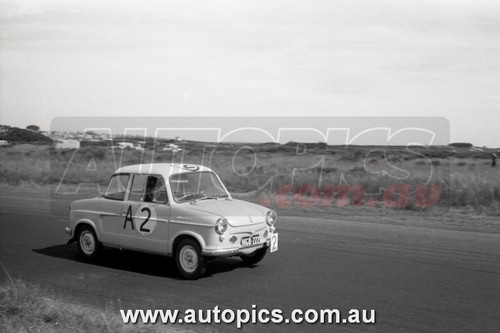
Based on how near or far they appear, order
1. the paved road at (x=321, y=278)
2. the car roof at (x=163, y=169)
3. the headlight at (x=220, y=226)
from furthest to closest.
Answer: the car roof at (x=163, y=169) → the headlight at (x=220, y=226) → the paved road at (x=321, y=278)

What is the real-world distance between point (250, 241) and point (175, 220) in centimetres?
125

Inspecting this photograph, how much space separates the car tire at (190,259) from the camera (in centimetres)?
816

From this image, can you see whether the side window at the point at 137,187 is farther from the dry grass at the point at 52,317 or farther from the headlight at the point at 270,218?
the dry grass at the point at 52,317

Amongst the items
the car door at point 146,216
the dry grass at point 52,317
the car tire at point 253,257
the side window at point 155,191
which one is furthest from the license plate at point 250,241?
the dry grass at point 52,317

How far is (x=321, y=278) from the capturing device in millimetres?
8430

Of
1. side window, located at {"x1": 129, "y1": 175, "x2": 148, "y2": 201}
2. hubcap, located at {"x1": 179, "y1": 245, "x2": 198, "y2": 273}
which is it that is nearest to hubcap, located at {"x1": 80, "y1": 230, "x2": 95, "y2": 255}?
side window, located at {"x1": 129, "y1": 175, "x2": 148, "y2": 201}

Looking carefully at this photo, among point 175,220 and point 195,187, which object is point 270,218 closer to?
point 195,187

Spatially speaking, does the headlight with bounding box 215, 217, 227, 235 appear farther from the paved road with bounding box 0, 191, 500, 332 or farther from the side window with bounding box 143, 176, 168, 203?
the side window with bounding box 143, 176, 168, 203

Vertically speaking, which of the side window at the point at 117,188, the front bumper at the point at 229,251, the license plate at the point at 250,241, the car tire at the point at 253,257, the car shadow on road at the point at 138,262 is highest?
the side window at the point at 117,188

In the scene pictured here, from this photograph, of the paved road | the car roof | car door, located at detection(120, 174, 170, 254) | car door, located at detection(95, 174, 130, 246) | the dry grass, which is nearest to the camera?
the dry grass

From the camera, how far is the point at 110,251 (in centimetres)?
1063

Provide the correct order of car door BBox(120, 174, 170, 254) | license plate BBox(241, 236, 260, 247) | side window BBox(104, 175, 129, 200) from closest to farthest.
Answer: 1. license plate BBox(241, 236, 260, 247)
2. car door BBox(120, 174, 170, 254)
3. side window BBox(104, 175, 129, 200)

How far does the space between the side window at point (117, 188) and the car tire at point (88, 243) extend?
75 cm

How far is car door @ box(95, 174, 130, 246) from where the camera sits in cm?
918
